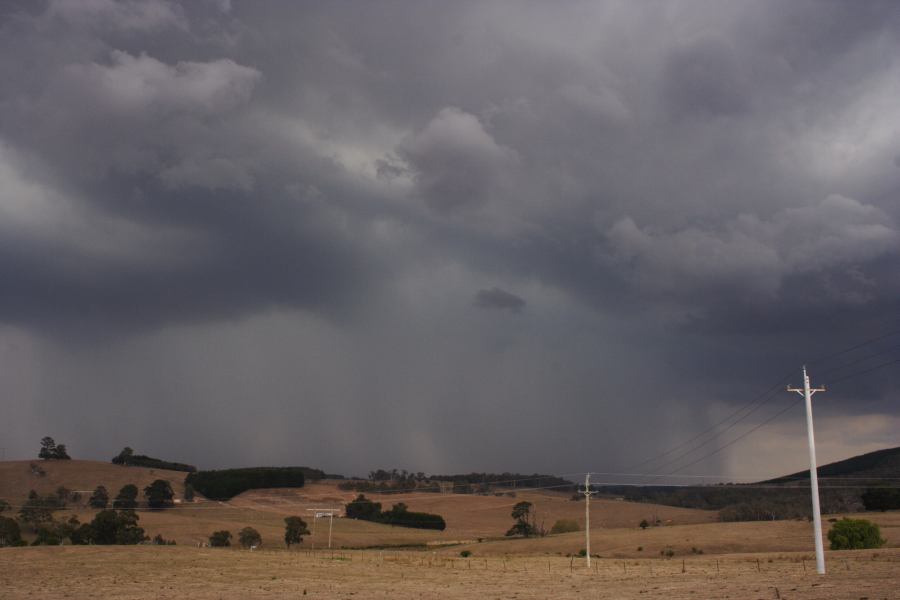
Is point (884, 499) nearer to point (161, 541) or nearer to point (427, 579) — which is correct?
point (427, 579)

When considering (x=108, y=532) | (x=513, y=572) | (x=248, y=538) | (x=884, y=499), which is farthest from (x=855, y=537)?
(x=108, y=532)

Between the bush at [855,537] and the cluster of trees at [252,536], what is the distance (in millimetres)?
99708

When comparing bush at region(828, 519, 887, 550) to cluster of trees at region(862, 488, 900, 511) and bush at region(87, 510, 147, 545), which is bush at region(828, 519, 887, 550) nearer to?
cluster of trees at region(862, 488, 900, 511)

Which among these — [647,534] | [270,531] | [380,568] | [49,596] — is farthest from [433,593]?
[270,531]

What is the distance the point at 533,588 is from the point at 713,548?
2779 inches

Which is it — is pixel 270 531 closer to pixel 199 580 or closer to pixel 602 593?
pixel 199 580

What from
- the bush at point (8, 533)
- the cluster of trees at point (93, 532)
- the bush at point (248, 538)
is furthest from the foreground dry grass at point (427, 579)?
the bush at point (248, 538)

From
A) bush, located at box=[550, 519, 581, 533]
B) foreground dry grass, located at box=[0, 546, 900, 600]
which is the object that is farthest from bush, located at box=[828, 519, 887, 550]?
bush, located at box=[550, 519, 581, 533]

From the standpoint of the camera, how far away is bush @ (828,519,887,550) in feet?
308

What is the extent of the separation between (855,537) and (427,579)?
2359 inches

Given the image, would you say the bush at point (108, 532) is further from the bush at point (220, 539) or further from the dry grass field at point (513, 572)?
the dry grass field at point (513, 572)

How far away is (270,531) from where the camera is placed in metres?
174

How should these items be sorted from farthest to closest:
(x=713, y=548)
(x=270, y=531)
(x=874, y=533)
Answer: (x=270, y=531), (x=713, y=548), (x=874, y=533)

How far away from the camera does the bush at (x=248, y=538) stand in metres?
152
